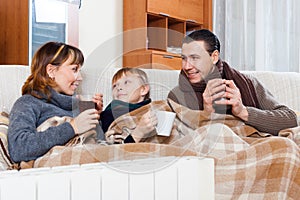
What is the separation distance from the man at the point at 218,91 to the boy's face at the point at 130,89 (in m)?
0.08

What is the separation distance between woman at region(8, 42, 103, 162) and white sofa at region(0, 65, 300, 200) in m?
0.12

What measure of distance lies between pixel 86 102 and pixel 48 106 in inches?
7.8

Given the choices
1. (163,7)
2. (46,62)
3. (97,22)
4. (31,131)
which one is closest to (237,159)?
(31,131)

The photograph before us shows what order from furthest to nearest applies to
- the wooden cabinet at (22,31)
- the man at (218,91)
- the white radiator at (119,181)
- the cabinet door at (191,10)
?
the cabinet door at (191,10) → the wooden cabinet at (22,31) → the man at (218,91) → the white radiator at (119,181)

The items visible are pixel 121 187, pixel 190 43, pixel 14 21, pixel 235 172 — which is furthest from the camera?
pixel 14 21

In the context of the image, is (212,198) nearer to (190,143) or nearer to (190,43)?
(190,143)

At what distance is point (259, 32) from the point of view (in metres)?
3.80

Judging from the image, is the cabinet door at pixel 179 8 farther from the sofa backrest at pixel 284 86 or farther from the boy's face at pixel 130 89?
the boy's face at pixel 130 89

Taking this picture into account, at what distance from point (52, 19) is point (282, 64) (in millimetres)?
1727

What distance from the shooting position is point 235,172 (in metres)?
1.15

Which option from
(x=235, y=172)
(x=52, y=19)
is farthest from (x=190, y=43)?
(x=52, y=19)

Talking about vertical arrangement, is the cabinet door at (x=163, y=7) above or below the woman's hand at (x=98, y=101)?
above

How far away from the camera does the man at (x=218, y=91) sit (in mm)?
1384

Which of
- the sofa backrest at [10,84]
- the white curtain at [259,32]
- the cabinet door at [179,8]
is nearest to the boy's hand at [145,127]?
the sofa backrest at [10,84]
